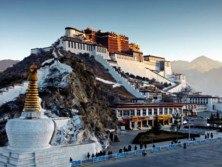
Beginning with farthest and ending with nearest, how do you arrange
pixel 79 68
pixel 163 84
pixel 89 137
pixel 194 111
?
pixel 163 84, pixel 194 111, pixel 79 68, pixel 89 137

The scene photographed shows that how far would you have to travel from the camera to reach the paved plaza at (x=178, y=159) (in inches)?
1252

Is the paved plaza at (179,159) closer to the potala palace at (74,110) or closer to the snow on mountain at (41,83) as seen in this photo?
the potala palace at (74,110)

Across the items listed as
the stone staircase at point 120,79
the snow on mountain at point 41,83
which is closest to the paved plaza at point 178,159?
the snow on mountain at point 41,83

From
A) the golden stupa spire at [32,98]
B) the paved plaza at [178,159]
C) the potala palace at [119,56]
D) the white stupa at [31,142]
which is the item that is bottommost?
the paved plaza at [178,159]

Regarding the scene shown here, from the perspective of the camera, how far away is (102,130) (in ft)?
133

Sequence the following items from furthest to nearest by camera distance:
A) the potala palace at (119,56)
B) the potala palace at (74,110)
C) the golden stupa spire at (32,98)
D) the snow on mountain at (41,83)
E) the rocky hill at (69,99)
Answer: the potala palace at (119,56) → the snow on mountain at (41,83) → the rocky hill at (69,99) → the golden stupa spire at (32,98) → the potala palace at (74,110)

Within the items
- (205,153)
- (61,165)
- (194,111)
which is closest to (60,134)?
(61,165)

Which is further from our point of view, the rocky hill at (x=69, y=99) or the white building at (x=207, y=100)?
the white building at (x=207, y=100)

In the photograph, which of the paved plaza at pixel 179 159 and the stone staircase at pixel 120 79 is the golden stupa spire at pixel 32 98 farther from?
the stone staircase at pixel 120 79

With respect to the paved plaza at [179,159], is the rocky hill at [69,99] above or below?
above

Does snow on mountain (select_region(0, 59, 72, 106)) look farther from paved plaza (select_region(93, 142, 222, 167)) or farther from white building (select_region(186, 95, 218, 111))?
white building (select_region(186, 95, 218, 111))

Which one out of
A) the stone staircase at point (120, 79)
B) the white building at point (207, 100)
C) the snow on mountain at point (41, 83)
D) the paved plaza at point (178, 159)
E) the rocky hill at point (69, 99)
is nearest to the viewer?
the paved plaza at point (178, 159)

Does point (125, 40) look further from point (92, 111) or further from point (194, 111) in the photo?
point (92, 111)

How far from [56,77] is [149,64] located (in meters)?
93.9
